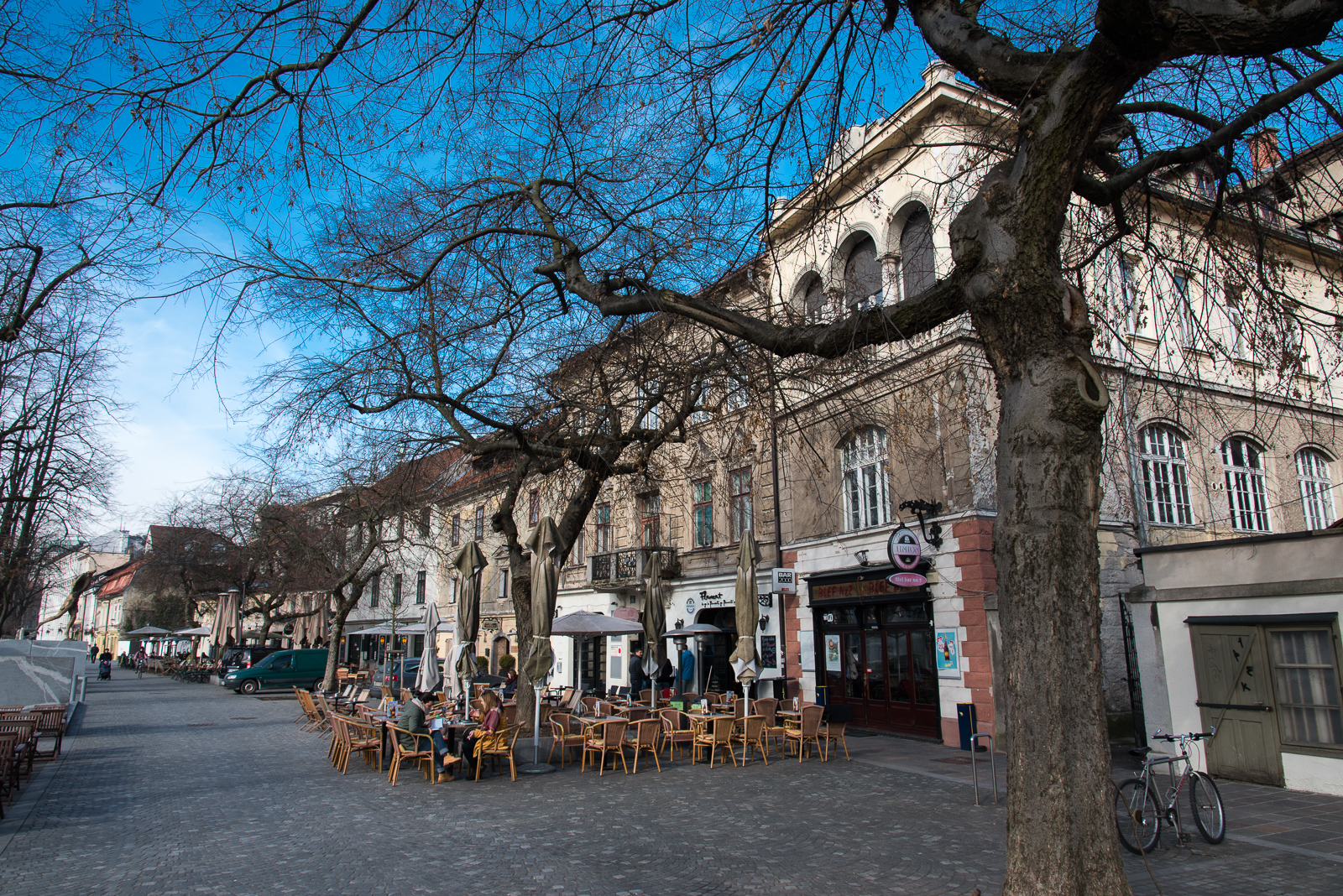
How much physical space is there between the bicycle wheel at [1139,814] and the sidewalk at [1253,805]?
1.63ft

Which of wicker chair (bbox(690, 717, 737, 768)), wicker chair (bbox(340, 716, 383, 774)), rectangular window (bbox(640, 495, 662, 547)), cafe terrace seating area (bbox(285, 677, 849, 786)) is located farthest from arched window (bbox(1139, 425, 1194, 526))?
wicker chair (bbox(340, 716, 383, 774))

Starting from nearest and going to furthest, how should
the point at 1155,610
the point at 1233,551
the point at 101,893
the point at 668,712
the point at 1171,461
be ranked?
the point at 101,893, the point at 1233,551, the point at 1155,610, the point at 668,712, the point at 1171,461

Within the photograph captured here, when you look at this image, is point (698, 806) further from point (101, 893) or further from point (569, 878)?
point (101, 893)

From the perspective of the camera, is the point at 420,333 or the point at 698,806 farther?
the point at 420,333

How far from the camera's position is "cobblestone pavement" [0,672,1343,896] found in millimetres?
6180

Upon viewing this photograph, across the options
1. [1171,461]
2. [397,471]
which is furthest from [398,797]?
[1171,461]

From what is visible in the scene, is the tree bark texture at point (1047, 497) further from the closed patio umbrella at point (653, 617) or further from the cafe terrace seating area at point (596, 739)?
the closed patio umbrella at point (653, 617)

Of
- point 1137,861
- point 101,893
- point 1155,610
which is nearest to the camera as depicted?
point 101,893

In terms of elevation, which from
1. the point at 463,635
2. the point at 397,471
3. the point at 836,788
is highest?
the point at 397,471

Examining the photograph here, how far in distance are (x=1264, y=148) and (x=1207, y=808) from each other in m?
6.19

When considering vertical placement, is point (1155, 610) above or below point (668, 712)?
above

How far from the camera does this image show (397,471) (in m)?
16.0

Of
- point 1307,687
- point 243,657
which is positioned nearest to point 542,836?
point 1307,687

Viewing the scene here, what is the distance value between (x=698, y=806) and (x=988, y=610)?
7.33 metres
